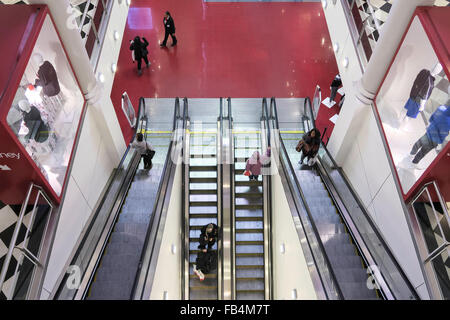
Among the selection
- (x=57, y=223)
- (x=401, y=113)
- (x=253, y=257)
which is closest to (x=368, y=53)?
(x=401, y=113)

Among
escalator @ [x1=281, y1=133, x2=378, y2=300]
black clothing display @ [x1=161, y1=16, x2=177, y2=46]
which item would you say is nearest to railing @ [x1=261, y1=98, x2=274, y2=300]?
escalator @ [x1=281, y1=133, x2=378, y2=300]

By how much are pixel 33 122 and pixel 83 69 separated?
2.06m

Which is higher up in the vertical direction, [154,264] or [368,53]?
[368,53]

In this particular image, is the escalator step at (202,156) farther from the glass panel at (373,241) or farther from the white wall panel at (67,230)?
the white wall panel at (67,230)

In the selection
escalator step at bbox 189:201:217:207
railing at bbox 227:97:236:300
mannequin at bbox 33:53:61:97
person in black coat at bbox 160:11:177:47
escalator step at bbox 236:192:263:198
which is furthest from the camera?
person in black coat at bbox 160:11:177:47

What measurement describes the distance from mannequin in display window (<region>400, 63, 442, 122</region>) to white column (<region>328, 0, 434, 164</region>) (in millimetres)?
970

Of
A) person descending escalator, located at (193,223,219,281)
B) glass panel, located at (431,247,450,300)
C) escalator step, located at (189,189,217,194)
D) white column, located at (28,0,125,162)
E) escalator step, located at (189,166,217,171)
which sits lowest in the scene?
glass panel, located at (431,247,450,300)

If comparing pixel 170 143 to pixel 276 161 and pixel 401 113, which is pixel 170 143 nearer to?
pixel 276 161

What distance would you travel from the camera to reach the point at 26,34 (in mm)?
4801

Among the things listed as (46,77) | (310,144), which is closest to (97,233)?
(46,77)

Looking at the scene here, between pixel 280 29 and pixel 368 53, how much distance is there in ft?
21.8

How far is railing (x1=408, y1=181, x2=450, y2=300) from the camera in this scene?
4.75 meters

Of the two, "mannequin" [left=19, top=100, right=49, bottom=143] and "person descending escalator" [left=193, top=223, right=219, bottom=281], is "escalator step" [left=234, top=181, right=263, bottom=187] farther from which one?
"mannequin" [left=19, top=100, right=49, bottom=143]
